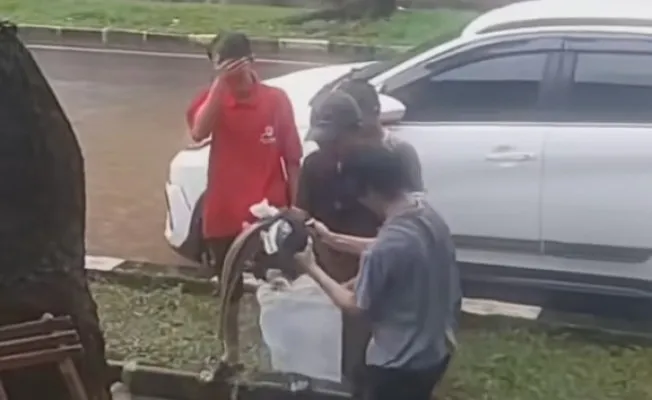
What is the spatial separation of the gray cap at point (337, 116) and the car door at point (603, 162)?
1704 millimetres

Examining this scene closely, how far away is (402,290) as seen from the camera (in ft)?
12.9

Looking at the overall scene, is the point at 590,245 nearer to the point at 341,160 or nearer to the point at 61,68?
the point at 341,160

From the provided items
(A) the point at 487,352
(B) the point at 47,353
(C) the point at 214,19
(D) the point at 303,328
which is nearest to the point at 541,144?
(A) the point at 487,352

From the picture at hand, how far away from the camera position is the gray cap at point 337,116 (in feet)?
16.1

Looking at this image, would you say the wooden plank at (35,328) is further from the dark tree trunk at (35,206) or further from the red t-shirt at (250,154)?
the red t-shirt at (250,154)

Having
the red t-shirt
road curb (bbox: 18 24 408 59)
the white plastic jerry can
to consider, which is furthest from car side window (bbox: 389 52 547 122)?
road curb (bbox: 18 24 408 59)

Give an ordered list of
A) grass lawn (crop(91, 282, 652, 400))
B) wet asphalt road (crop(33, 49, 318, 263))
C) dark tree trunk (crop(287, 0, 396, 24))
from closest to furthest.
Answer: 1. grass lawn (crop(91, 282, 652, 400))
2. wet asphalt road (crop(33, 49, 318, 263))
3. dark tree trunk (crop(287, 0, 396, 24))

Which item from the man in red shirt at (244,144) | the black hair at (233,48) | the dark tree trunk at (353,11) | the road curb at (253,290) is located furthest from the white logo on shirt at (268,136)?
the dark tree trunk at (353,11)

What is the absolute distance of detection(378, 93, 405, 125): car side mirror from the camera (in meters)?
6.64

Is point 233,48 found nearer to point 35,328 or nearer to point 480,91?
point 480,91

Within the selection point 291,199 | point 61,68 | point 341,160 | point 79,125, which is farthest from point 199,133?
point 61,68

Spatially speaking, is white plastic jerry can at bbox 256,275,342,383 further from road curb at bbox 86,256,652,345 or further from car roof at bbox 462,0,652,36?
car roof at bbox 462,0,652,36

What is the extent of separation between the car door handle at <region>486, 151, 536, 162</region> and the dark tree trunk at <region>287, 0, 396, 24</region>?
1131 centimetres

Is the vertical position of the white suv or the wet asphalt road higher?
the white suv
